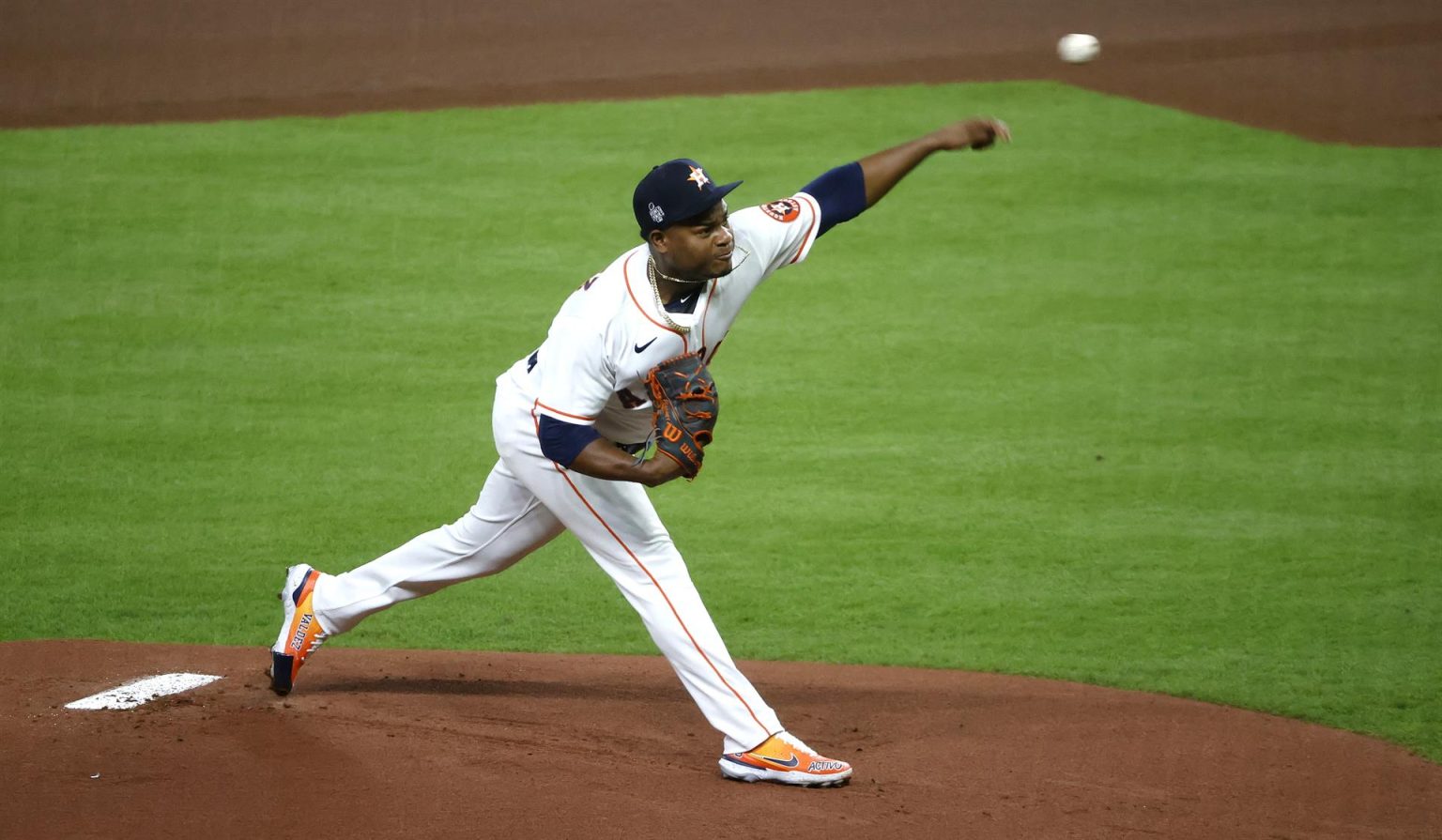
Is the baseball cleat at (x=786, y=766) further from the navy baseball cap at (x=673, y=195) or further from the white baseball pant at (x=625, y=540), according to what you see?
the navy baseball cap at (x=673, y=195)

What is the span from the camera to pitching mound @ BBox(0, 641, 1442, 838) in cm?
384

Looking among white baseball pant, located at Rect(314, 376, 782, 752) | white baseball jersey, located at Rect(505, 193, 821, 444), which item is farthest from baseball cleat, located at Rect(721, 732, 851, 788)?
white baseball jersey, located at Rect(505, 193, 821, 444)

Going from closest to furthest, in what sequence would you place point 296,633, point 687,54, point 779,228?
point 779,228 < point 296,633 < point 687,54

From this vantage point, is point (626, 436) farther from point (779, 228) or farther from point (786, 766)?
point (786, 766)

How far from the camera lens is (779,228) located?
4.32 metres

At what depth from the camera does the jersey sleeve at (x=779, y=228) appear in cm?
427

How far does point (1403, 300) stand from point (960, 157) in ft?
11.4

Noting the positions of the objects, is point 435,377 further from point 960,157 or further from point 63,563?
point 960,157

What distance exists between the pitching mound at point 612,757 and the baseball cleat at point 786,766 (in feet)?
0.13

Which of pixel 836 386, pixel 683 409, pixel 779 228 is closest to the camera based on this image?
pixel 683 409

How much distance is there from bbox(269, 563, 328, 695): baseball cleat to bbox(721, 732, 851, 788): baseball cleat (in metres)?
1.31

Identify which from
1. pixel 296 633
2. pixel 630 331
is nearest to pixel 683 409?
pixel 630 331

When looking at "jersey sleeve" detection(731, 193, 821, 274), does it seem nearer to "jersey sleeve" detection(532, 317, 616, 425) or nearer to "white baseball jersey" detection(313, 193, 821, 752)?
"white baseball jersey" detection(313, 193, 821, 752)

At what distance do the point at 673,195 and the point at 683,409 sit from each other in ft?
1.69
